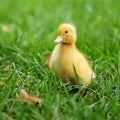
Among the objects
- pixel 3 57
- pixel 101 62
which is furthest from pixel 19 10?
pixel 101 62

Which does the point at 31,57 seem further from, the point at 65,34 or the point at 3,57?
the point at 65,34

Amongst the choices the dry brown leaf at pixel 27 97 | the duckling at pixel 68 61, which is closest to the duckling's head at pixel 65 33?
the duckling at pixel 68 61

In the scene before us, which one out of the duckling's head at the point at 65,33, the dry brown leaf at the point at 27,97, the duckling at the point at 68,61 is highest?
the duckling's head at the point at 65,33

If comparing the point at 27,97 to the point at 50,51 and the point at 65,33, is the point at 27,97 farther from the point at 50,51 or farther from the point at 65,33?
the point at 50,51

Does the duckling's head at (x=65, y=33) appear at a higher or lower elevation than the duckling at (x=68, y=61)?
higher

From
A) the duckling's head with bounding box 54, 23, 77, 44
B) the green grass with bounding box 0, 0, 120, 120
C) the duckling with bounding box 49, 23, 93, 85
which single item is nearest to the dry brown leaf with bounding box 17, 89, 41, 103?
the green grass with bounding box 0, 0, 120, 120

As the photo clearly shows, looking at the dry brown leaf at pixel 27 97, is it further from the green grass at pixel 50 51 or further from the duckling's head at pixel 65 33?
the duckling's head at pixel 65 33

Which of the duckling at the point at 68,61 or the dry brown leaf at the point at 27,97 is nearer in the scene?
the dry brown leaf at the point at 27,97
